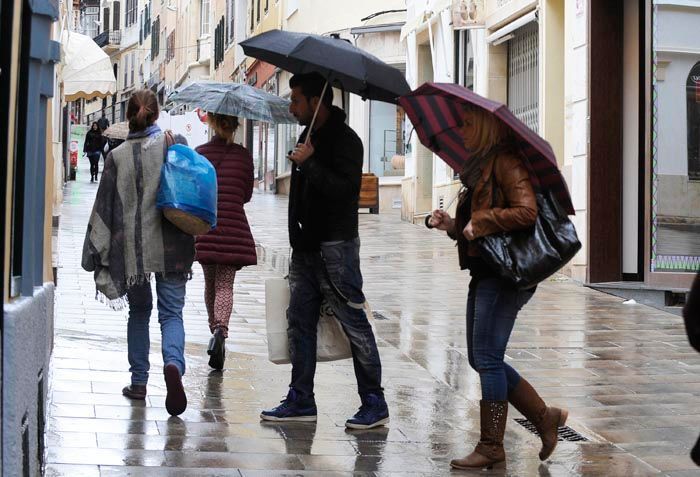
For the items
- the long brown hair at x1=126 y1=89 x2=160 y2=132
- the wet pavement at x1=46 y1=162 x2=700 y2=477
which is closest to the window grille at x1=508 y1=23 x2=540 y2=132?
the wet pavement at x1=46 y1=162 x2=700 y2=477

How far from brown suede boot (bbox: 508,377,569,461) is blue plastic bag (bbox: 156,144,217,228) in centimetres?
201

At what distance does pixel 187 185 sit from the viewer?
713 cm

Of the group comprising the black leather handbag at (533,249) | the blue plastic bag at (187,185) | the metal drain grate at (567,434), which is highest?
the blue plastic bag at (187,185)

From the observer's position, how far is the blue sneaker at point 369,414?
688cm

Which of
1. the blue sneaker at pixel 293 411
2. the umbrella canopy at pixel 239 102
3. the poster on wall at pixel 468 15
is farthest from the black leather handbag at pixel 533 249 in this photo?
the poster on wall at pixel 468 15

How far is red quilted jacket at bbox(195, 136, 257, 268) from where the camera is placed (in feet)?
28.2

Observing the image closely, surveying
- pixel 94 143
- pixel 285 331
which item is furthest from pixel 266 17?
pixel 285 331

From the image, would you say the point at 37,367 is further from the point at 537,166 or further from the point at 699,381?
the point at 699,381

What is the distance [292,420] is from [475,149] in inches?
74.9

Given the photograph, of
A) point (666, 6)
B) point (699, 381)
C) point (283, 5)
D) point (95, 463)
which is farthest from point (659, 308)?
point (283, 5)

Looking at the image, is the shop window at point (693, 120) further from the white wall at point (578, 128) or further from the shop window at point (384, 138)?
the shop window at point (384, 138)

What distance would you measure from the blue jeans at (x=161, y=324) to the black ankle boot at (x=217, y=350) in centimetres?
100

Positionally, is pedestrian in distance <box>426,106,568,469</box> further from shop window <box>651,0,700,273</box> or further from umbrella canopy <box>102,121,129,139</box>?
shop window <box>651,0,700,273</box>

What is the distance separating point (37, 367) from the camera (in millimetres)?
5004
